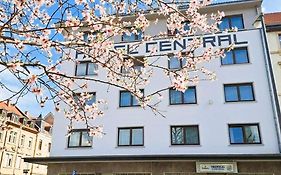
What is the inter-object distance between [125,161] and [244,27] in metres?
11.5

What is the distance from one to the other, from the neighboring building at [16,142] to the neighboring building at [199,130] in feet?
66.6

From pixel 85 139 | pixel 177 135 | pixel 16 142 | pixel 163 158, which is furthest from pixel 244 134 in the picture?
pixel 16 142

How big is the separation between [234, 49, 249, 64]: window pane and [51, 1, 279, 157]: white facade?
26 cm

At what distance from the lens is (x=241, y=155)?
47.2ft

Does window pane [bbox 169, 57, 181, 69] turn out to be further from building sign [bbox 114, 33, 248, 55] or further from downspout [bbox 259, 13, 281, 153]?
downspout [bbox 259, 13, 281, 153]

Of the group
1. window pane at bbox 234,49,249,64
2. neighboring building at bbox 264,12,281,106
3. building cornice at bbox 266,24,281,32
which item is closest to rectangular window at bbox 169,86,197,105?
window pane at bbox 234,49,249,64

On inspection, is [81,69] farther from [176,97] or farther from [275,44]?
[275,44]

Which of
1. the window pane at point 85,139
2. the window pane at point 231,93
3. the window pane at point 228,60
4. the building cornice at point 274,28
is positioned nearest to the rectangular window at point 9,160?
the window pane at point 85,139

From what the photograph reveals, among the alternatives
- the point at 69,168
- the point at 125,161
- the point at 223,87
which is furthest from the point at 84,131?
the point at 223,87

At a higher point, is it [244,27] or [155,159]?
[244,27]

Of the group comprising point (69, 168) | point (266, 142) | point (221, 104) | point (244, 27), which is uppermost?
point (244, 27)

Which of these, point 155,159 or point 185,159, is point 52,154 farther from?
point 185,159

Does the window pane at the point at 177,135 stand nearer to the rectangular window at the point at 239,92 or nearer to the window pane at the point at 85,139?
the rectangular window at the point at 239,92

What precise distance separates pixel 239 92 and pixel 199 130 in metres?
3.31
